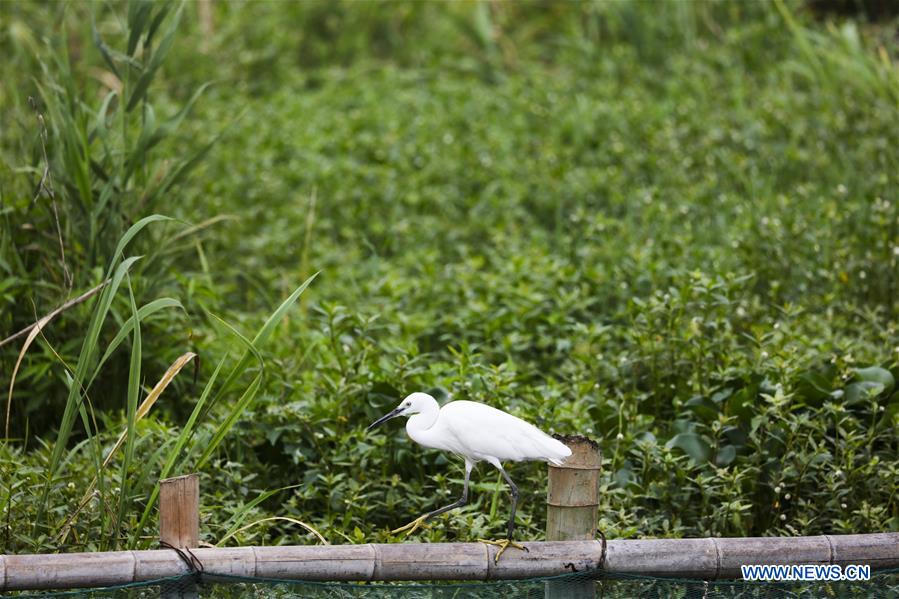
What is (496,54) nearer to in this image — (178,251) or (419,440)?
(178,251)

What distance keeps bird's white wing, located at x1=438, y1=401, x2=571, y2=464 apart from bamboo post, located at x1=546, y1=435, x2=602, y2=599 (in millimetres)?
47

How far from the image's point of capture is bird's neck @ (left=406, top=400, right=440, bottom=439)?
2.73m

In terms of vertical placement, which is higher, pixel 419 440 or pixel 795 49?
pixel 795 49

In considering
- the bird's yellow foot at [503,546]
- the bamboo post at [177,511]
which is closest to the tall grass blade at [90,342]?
the bamboo post at [177,511]

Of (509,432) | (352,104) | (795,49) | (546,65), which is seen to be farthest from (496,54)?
(509,432)

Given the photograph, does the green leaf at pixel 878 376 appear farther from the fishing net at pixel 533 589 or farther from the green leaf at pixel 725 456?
the fishing net at pixel 533 589

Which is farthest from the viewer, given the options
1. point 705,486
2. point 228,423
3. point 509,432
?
point 705,486

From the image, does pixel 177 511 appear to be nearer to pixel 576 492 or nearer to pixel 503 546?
pixel 503 546

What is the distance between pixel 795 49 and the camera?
7707 mm

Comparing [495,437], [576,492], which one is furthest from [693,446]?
[495,437]

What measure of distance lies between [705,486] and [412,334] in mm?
1507

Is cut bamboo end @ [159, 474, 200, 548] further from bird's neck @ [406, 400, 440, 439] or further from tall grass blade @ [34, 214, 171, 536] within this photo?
bird's neck @ [406, 400, 440, 439]

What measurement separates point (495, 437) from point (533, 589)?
38cm

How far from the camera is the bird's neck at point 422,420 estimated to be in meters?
2.73
